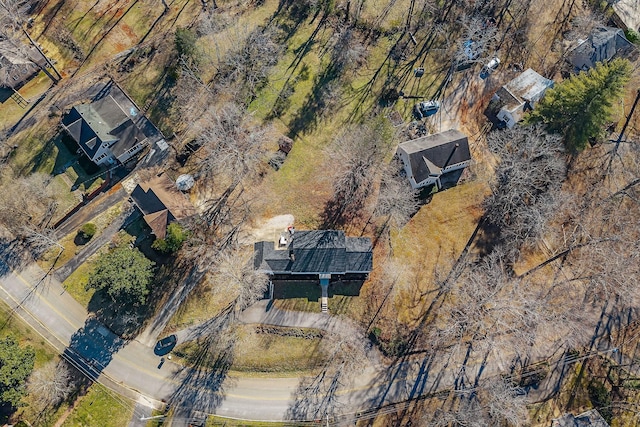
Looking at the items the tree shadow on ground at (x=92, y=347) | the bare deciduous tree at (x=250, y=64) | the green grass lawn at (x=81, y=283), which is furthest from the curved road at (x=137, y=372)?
the bare deciduous tree at (x=250, y=64)

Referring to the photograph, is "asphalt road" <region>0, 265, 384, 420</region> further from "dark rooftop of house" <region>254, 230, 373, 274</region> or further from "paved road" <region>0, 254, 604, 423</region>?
"dark rooftop of house" <region>254, 230, 373, 274</region>

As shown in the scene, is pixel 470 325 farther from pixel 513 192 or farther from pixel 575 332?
pixel 513 192

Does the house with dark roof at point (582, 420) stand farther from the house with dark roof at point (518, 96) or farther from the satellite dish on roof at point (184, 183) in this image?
the satellite dish on roof at point (184, 183)

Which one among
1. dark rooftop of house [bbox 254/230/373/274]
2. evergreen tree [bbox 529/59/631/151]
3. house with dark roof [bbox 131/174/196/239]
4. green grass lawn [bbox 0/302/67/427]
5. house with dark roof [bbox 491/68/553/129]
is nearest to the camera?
green grass lawn [bbox 0/302/67/427]

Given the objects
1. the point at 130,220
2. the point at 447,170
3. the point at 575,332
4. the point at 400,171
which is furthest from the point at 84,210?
the point at 575,332

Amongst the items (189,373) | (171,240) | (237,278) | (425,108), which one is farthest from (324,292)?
(425,108)

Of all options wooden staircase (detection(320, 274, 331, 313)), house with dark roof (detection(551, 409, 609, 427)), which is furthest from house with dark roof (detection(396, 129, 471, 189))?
house with dark roof (detection(551, 409, 609, 427))

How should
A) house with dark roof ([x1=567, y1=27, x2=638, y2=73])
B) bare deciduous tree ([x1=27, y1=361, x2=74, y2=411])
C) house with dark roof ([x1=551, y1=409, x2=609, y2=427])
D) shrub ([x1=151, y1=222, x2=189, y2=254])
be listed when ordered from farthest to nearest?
house with dark roof ([x1=567, y1=27, x2=638, y2=73]), shrub ([x1=151, y1=222, x2=189, y2=254]), house with dark roof ([x1=551, y1=409, x2=609, y2=427]), bare deciduous tree ([x1=27, y1=361, x2=74, y2=411])
